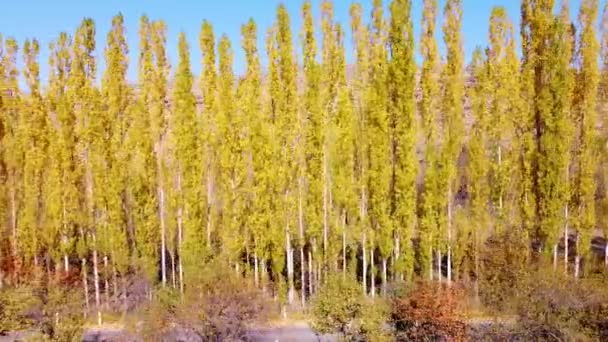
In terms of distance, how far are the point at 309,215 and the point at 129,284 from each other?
1021cm

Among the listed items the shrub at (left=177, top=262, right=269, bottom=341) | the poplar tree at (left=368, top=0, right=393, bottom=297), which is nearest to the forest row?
the poplar tree at (left=368, top=0, right=393, bottom=297)

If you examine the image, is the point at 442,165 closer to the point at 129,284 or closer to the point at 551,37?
Result: the point at 551,37

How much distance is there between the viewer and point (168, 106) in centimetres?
3183

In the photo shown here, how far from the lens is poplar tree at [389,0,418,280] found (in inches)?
1098

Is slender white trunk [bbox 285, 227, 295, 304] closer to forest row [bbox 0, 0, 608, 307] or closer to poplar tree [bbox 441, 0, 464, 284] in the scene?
forest row [bbox 0, 0, 608, 307]

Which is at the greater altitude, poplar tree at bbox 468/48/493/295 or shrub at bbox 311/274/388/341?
poplar tree at bbox 468/48/493/295

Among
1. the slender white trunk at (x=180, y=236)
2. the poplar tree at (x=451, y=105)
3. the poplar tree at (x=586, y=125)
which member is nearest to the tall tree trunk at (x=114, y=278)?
the slender white trunk at (x=180, y=236)

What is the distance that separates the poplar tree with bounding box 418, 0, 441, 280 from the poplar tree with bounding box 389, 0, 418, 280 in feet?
2.16

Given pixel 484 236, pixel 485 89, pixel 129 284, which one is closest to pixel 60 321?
pixel 129 284

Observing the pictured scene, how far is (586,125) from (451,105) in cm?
756

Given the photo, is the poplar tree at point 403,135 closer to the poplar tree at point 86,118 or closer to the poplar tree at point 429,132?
the poplar tree at point 429,132

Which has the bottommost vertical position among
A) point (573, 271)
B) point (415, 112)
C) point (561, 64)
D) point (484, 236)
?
point (573, 271)

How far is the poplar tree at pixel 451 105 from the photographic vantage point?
28281 millimetres

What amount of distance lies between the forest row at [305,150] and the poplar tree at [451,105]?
8 cm
